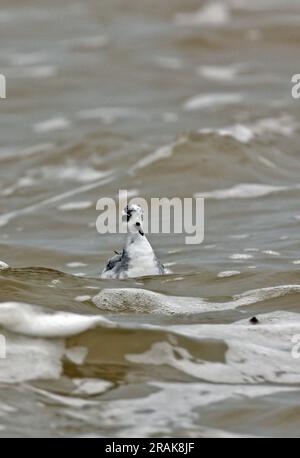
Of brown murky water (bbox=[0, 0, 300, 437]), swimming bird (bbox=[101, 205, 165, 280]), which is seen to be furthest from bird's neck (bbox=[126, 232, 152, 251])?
brown murky water (bbox=[0, 0, 300, 437])

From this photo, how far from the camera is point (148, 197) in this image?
13578 millimetres

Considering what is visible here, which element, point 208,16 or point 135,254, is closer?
point 135,254

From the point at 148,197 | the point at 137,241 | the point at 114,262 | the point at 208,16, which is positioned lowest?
the point at 114,262

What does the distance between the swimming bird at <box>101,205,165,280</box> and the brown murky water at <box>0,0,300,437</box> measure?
0.13 meters

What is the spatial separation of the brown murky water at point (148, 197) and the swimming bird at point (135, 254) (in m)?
0.13

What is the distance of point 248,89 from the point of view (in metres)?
18.0

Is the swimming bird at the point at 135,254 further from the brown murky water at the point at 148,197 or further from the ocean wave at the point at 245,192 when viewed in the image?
the ocean wave at the point at 245,192

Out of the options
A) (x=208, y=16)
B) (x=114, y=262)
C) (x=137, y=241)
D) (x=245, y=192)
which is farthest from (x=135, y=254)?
(x=208, y=16)

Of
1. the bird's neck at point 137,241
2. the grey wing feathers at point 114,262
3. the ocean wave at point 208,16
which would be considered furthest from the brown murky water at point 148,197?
the bird's neck at point 137,241

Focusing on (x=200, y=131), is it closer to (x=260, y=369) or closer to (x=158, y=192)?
(x=158, y=192)

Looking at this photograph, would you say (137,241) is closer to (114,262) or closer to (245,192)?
(114,262)

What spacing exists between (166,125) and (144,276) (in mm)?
7659

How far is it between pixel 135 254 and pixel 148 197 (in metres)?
4.56

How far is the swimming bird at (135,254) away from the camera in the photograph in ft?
29.7
